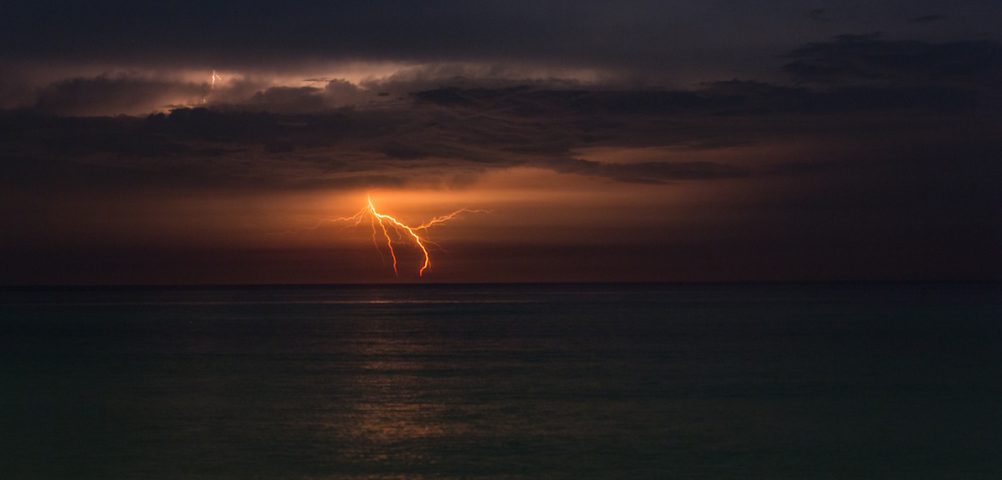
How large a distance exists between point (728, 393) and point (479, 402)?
22.0 feet

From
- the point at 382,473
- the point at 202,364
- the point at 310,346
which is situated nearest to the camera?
the point at 382,473

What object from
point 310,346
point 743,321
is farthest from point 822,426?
point 743,321

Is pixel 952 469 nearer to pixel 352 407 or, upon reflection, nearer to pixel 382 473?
pixel 382 473

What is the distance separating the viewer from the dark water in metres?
18.9

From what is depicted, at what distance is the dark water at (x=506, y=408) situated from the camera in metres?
18.9

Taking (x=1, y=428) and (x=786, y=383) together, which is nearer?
(x=1, y=428)

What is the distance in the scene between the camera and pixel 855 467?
18688mm

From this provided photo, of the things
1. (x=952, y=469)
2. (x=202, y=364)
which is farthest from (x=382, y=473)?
(x=202, y=364)

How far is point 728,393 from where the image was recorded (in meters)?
28.2

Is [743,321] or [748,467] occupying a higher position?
[748,467]

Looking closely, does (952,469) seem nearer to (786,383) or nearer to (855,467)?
(855,467)

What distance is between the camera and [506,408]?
25.4m

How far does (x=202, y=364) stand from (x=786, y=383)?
19.7 m

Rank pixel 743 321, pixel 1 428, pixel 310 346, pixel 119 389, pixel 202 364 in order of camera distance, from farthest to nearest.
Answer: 1. pixel 743 321
2. pixel 310 346
3. pixel 202 364
4. pixel 119 389
5. pixel 1 428
